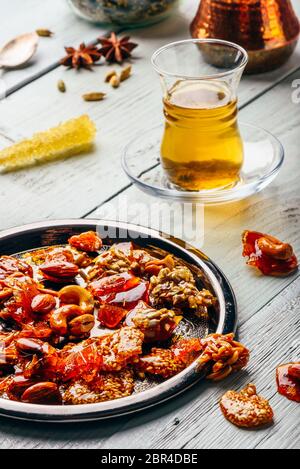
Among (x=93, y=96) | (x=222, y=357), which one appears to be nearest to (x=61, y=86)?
(x=93, y=96)

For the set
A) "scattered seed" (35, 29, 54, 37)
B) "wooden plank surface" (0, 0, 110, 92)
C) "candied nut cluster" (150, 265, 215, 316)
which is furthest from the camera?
"scattered seed" (35, 29, 54, 37)

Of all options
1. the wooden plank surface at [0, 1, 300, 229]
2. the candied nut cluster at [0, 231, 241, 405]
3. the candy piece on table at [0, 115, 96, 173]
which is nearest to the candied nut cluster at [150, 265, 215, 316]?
the candied nut cluster at [0, 231, 241, 405]

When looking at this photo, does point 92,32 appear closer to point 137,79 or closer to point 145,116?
point 137,79

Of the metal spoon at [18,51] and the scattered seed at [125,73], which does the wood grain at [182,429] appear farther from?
the metal spoon at [18,51]

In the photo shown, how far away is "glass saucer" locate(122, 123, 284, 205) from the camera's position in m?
1.02

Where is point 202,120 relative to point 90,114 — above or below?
above

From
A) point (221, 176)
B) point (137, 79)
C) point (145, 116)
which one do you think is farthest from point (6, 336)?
point (137, 79)

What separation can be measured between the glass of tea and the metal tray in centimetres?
12

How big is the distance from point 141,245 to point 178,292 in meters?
0.11

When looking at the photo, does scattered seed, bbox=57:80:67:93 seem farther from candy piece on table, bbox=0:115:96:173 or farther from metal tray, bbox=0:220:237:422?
metal tray, bbox=0:220:237:422

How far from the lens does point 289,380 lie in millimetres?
766

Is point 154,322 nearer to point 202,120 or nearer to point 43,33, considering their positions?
point 202,120

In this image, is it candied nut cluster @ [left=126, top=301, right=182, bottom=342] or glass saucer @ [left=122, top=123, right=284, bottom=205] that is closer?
candied nut cluster @ [left=126, top=301, right=182, bottom=342]

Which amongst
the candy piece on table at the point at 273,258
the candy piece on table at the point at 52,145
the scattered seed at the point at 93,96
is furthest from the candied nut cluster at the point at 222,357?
the scattered seed at the point at 93,96
